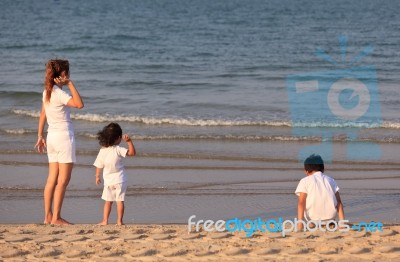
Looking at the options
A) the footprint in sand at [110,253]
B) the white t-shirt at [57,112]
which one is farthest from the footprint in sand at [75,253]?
the white t-shirt at [57,112]

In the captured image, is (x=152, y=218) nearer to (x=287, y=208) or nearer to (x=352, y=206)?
(x=287, y=208)

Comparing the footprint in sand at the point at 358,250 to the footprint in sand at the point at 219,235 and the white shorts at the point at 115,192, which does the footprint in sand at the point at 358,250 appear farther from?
the white shorts at the point at 115,192

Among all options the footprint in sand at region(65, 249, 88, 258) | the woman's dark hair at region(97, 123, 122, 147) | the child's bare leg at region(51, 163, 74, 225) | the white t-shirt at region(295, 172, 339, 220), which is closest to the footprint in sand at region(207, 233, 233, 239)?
the white t-shirt at region(295, 172, 339, 220)

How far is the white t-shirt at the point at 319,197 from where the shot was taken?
711 cm

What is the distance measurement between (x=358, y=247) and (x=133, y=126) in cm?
874

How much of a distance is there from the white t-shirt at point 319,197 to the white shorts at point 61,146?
2.08 meters

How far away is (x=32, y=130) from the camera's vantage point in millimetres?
14227

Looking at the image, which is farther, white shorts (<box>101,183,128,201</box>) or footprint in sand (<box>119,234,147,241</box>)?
white shorts (<box>101,183,128,201</box>)

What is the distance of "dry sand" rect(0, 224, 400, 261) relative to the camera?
246 inches

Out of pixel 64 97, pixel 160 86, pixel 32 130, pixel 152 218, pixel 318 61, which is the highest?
pixel 318 61

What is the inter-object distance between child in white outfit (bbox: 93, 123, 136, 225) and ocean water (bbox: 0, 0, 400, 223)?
0.81 m

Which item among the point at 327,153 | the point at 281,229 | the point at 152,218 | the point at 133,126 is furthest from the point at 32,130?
the point at 281,229

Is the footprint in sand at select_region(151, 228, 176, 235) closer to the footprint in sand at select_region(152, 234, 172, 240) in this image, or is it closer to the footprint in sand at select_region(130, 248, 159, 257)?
the footprint in sand at select_region(152, 234, 172, 240)

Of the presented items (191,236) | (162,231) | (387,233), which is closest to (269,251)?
(191,236)
